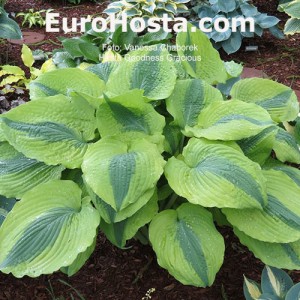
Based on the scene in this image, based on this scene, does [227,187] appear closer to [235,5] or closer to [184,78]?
[184,78]

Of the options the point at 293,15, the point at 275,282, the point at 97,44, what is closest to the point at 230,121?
the point at 275,282

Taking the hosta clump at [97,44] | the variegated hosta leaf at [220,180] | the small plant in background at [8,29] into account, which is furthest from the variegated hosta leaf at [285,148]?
the small plant in background at [8,29]

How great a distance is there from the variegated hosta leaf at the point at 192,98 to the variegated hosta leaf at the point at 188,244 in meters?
0.31

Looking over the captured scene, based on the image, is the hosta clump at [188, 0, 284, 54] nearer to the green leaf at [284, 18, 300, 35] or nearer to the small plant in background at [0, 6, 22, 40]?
the green leaf at [284, 18, 300, 35]

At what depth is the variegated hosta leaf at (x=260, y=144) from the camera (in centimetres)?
150

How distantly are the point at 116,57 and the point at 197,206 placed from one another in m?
1.51

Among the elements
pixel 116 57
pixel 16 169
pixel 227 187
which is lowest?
pixel 116 57

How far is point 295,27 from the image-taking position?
10.7ft

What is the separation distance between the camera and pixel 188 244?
138 centimetres

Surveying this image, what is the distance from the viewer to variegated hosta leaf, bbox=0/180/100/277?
129 centimetres

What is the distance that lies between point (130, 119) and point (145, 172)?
25 centimetres

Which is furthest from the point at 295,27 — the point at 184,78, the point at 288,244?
the point at 288,244

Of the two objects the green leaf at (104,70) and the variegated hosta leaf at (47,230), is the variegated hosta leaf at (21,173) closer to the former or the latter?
the variegated hosta leaf at (47,230)

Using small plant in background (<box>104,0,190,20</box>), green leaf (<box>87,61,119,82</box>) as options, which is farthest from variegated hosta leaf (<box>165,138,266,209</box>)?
small plant in background (<box>104,0,190,20</box>)
